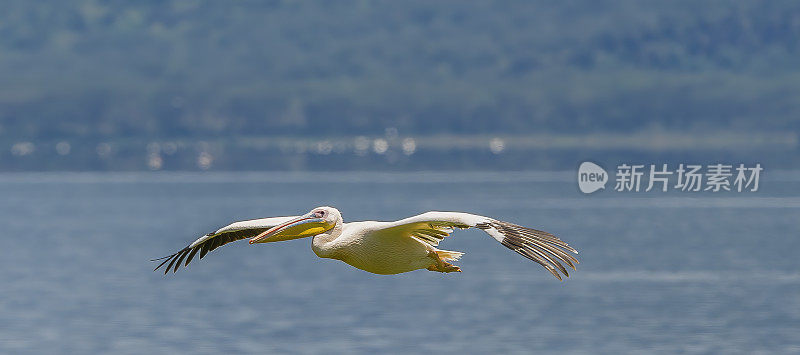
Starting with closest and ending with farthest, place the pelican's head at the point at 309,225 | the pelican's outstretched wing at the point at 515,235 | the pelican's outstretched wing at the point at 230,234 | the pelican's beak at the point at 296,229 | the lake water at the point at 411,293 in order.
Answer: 1. the pelican's outstretched wing at the point at 515,235
2. the pelican's beak at the point at 296,229
3. the pelican's head at the point at 309,225
4. the pelican's outstretched wing at the point at 230,234
5. the lake water at the point at 411,293

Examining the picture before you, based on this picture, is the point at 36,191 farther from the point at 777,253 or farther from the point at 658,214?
the point at 777,253

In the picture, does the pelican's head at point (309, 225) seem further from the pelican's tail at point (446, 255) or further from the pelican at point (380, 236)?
the pelican's tail at point (446, 255)

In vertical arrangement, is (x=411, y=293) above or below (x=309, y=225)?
above

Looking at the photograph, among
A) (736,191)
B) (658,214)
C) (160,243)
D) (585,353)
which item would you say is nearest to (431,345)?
(585,353)

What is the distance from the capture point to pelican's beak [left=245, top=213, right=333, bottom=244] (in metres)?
21.4

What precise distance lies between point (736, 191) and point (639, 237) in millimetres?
73904

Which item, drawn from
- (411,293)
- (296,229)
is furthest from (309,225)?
(411,293)

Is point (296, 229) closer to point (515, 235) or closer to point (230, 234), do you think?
point (230, 234)

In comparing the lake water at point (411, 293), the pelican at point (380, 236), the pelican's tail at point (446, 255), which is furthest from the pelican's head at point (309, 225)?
the lake water at point (411, 293)

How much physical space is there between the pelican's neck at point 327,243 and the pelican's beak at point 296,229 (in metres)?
0.10

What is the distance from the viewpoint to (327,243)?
2152cm

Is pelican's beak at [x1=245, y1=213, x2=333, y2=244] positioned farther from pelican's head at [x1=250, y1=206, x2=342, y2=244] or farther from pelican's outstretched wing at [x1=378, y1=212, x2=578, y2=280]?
pelican's outstretched wing at [x1=378, y1=212, x2=578, y2=280]

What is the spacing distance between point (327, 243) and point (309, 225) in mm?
431

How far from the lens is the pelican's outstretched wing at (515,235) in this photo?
1973 centimetres
